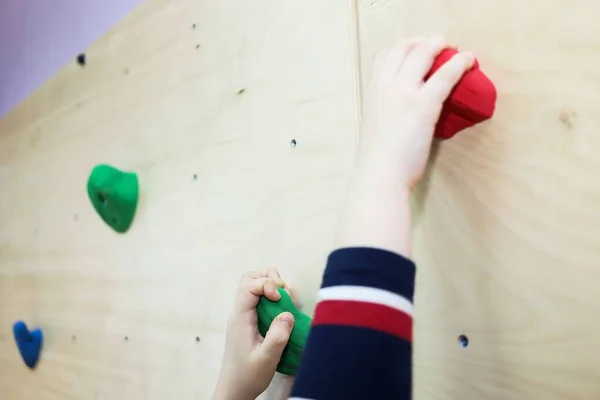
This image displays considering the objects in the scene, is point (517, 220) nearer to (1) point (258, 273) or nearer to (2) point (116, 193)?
(1) point (258, 273)

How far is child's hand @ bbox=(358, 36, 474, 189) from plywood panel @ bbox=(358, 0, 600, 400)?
36 mm

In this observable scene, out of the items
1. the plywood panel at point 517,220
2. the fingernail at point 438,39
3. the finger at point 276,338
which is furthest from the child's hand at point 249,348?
the fingernail at point 438,39

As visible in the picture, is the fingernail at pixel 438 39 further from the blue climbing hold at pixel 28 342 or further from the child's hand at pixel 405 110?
the blue climbing hold at pixel 28 342

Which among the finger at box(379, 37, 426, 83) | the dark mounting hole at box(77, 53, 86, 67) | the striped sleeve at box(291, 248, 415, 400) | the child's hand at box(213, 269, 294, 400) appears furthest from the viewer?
the dark mounting hole at box(77, 53, 86, 67)

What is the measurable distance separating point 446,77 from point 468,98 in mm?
20

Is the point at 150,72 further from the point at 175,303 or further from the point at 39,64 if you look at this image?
the point at 39,64

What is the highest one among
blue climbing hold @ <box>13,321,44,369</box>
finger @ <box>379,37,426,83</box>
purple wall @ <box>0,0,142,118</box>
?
purple wall @ <box>0,0,142,118</box>

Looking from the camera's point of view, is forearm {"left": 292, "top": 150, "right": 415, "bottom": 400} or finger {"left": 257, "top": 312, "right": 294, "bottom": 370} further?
finger {"left": 257, "top": 312, "right": 294, "bottom": 370}

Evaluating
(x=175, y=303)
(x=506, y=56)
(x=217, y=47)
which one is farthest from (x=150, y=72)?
(x=506, y=56)

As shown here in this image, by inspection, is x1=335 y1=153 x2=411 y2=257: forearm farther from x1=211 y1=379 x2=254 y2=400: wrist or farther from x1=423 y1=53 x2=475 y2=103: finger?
x1=211 y1=379 x2=254 y2=400: wrist

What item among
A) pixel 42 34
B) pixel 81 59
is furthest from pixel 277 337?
pixel 42 34

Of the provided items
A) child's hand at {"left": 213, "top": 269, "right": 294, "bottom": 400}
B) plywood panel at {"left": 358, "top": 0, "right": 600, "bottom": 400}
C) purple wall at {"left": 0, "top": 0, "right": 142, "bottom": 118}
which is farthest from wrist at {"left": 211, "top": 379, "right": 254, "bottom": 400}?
purple wall at {"left": 0, "top": 0, "right": 142, "bottom": 118}

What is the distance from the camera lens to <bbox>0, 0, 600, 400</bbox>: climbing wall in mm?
375

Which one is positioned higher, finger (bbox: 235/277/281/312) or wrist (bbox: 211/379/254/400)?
finger (bbox: 235/277/281/312)
